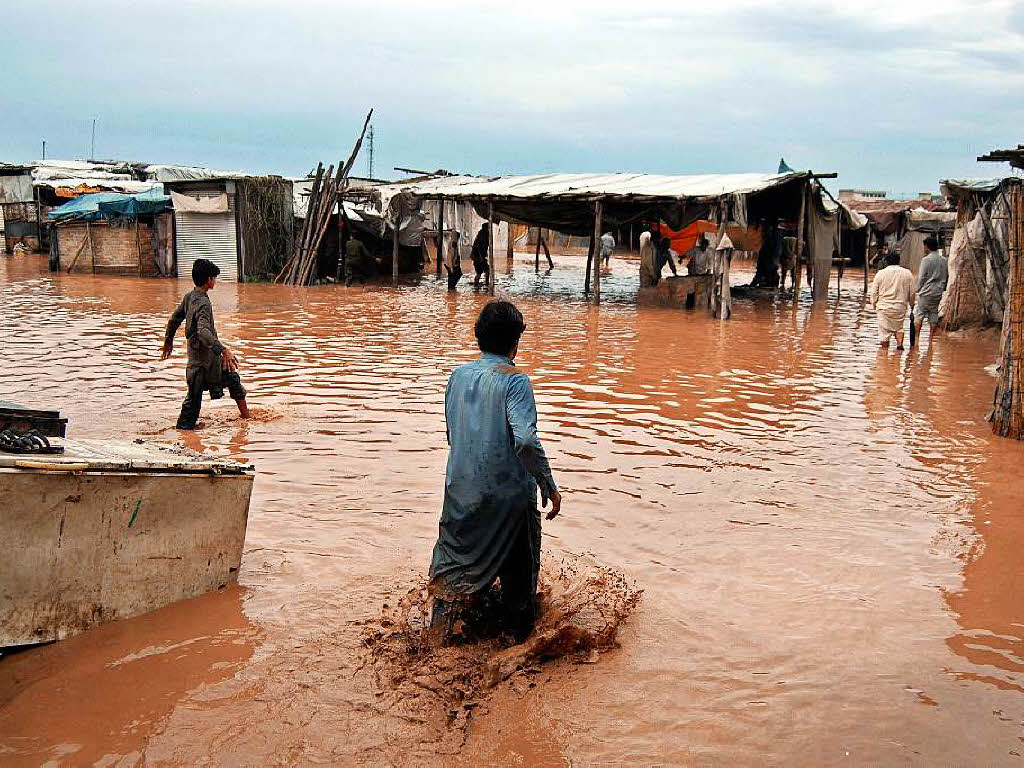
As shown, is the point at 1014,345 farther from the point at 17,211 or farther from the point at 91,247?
the point at 17,211

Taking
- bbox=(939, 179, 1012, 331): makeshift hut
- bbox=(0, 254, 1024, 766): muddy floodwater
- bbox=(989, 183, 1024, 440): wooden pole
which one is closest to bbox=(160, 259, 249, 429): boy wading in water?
bbox=(0, 254, 1024, 766): muddy floodwater

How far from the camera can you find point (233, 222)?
22.4 meters

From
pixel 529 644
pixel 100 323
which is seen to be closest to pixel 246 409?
pixel 529 644

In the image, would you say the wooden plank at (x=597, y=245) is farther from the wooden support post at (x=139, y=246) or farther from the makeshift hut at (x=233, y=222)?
the wooden support post at (x=139, y=246)

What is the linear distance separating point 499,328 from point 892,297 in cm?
1006

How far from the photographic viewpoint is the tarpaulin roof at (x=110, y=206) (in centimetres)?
2312

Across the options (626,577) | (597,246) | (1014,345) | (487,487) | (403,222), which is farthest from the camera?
(403,222)

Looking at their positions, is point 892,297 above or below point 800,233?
below

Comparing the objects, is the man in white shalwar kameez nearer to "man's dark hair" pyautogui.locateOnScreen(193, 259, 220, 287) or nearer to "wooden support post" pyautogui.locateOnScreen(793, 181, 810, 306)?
"wooden support post" pyautogui.locateOnScreen(793, 181, 810, 306)

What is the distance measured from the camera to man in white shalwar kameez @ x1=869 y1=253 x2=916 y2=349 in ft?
38.8

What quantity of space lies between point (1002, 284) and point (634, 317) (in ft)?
19.2

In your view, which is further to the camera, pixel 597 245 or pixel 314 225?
pixel 314 225

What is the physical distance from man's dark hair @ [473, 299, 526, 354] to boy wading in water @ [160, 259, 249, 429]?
12.0ft

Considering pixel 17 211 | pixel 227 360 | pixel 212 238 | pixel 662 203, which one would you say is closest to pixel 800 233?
pixel 662 203
